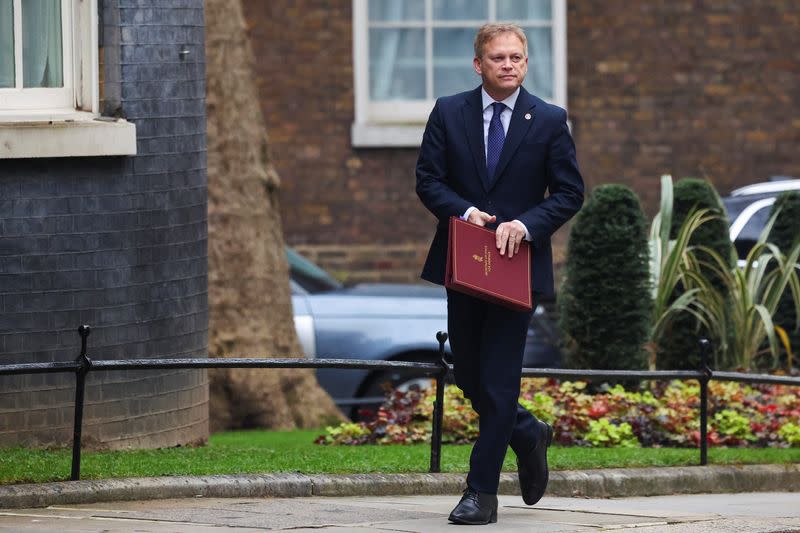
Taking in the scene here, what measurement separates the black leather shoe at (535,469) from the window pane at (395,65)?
34.7ft

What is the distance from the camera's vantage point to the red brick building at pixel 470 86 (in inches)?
647

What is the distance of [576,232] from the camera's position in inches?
407

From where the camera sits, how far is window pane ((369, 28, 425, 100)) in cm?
1661

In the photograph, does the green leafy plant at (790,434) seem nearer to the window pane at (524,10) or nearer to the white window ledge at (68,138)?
the white window ledge at (68,138)

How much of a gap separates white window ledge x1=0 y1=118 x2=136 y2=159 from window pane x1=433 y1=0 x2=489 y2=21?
9.11 metres

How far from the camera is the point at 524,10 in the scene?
1664cm

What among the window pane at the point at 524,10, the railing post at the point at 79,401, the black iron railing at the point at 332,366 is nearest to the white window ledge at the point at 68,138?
the black iron railing at the point at 332,366

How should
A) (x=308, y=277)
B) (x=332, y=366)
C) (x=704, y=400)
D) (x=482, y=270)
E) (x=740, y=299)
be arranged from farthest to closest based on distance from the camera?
(x=308, y=277) → (x=740, y=299) → (x=704, y=400) → (x=332, y=366) → (x=482, y=270)

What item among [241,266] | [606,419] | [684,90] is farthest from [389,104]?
[606,419]

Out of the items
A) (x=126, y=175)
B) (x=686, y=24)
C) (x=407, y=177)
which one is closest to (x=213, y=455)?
(x=126, y=175)

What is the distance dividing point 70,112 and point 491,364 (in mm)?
2789

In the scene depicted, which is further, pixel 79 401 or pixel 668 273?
pixel 668 273

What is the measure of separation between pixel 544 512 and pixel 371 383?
5021mm

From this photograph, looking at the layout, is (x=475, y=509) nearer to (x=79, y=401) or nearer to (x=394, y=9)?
(x=79, y=401)
